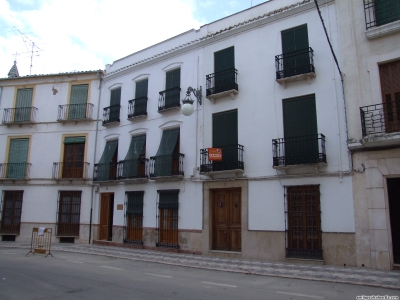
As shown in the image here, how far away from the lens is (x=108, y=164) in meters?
18.7

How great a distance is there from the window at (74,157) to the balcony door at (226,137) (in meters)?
8.74

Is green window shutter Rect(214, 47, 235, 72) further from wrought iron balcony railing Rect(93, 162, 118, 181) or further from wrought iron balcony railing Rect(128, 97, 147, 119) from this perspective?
wrought iron balcony railing Rect(93, 162, 118, 181)

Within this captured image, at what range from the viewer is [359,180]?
1138 cm

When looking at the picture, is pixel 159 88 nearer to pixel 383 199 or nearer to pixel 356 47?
pixel 356 47

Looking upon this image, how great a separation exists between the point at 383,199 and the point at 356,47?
5.19 m

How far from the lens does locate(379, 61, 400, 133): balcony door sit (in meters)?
10.8

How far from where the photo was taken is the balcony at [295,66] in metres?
12.8

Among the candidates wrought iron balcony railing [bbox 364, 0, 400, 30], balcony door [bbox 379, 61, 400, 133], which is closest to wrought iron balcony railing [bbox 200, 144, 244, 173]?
balcony door [bbox 379, 61, 400, 133]

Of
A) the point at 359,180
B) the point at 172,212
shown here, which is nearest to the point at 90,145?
the point at 172,212

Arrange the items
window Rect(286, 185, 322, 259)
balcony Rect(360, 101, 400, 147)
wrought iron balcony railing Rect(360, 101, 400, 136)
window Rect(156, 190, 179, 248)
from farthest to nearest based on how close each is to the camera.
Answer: window Rect(156, 190, 179, 248), window Rect(286, 185, 322, 259), wrought iron balcony railing Rect(360, 101, 400, 136), balcony Rect(360, 101, 400, 147)

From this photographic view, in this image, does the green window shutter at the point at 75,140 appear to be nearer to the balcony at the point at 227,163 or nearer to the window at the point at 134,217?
the window at the point at 134,217

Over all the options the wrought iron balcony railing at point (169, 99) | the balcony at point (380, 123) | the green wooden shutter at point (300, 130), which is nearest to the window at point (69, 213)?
the wrought iron balcony railing at point (169, 99)

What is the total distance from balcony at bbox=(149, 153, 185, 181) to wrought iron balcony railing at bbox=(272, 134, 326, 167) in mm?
4675

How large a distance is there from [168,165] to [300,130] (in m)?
6.20
